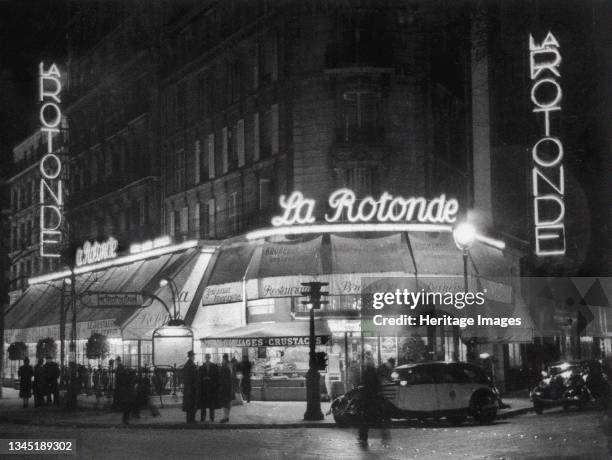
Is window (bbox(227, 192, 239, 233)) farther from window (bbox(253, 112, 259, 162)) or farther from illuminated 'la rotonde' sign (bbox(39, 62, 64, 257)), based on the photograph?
illuminated 'la rotonde' sign (bbox(39, 62, 64, 257))

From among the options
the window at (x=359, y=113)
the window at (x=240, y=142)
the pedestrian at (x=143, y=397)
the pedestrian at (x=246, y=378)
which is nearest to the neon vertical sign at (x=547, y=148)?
the window at (x=359, y=113)

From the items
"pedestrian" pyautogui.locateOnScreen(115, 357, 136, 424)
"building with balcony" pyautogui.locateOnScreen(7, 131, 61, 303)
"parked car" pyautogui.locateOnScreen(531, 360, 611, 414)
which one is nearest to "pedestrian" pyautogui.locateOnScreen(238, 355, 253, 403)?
"pedestrian" pyautogui.locateOnScreen(115, 357, 136, 424)

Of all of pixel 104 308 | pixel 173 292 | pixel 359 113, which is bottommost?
pixel 104 308

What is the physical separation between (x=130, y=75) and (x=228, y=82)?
1103 centimetres

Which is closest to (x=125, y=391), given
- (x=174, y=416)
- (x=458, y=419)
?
(x=174, y=416)

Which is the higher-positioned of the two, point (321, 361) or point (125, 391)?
point (321, 361)

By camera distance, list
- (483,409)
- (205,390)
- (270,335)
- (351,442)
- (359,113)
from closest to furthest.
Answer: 1. (351,442)
2. (483,409)
3. (205,390)
4. (270,335)
5. (359,113)

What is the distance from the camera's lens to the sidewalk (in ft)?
87.1

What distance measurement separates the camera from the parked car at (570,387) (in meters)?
28.8

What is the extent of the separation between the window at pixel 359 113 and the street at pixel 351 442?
1506 cm

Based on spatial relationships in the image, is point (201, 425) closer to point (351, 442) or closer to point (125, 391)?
point (125, 391)

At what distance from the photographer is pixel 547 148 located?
40.4 meters

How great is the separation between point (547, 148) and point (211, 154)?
1454cm

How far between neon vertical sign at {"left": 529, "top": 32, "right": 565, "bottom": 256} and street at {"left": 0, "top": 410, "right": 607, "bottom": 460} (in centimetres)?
1483
